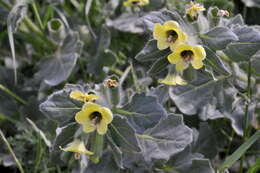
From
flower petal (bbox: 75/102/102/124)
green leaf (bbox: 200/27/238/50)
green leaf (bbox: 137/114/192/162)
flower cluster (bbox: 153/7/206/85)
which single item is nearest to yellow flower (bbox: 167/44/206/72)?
flower cluster (bbox: 153/7/206/85)

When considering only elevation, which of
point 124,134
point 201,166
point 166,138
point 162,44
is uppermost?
point 162,44

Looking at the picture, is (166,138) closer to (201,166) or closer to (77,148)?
(201,166)

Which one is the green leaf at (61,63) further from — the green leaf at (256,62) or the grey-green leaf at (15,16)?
the green leaf at (256,62)

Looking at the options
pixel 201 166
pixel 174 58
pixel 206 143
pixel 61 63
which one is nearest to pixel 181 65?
pixel 174 58

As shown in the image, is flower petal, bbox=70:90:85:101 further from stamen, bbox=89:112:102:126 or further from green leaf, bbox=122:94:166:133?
green leaf, bbox=122:94:166:133

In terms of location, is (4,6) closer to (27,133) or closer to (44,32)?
(44,32)

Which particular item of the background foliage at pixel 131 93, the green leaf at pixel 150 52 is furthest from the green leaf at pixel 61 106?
the green leaf at pixel 150 52

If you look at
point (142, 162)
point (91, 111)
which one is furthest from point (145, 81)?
point (91, 111)
